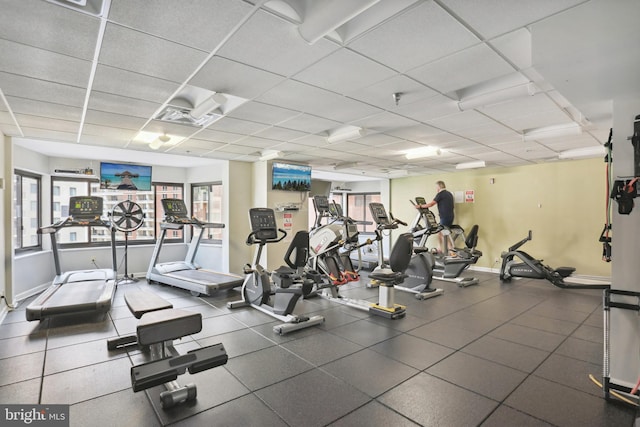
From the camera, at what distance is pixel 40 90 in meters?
3.05

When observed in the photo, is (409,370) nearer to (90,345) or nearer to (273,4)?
(273,4)

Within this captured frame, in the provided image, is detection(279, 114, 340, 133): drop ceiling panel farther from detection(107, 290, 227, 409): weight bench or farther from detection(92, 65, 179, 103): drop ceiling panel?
detection(107, 290, 227, 409): weight bench

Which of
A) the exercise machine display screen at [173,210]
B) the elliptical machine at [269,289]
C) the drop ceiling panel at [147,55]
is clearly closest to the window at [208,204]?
the exercise machine display screen at [173,210]

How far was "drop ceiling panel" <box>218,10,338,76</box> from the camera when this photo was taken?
206cm

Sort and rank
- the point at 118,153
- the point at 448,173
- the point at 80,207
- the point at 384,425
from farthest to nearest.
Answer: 1. the point at 448,173
2. the point at 118,153
3. the point at 80,207
4. the point at 384,425

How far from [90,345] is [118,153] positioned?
4.10 metres

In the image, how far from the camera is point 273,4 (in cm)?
187

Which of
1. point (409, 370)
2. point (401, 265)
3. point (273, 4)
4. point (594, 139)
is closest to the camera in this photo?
point (273, 4)

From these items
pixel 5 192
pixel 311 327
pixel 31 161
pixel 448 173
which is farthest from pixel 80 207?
pixel 448 173

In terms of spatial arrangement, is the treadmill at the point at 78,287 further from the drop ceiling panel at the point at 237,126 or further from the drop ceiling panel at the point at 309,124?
the drop ceiling panel at the point at 309,124

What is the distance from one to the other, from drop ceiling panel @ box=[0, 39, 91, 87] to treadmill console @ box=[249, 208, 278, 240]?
8.03 ft

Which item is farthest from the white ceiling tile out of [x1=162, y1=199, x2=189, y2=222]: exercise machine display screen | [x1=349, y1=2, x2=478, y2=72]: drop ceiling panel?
[x1=162, y1=199, x2=189, y2=222]: exercise machine display screen

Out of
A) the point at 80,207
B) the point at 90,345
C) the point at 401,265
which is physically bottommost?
the point at 90,345

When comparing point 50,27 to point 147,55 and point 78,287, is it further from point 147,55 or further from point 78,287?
Result: point 78,287
